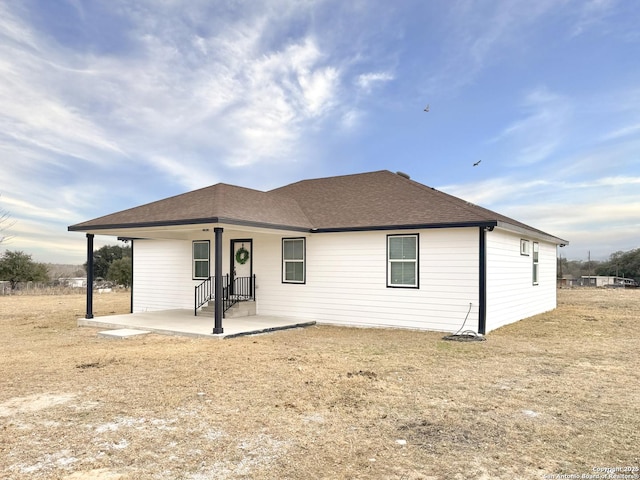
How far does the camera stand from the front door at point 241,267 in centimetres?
1353

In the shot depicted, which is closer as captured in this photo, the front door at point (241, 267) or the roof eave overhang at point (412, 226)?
the roof eave overhang at point (412, 226)

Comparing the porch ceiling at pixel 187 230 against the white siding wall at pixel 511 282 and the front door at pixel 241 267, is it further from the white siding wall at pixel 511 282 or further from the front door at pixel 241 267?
the white siding wall at pixel 511 282

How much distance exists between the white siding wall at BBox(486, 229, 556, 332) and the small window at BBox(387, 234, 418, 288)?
1720 millimetres

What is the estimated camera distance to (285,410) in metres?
4.79

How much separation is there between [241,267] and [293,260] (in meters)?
1.88

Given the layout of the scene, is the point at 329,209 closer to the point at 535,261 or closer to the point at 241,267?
the point at 241,267

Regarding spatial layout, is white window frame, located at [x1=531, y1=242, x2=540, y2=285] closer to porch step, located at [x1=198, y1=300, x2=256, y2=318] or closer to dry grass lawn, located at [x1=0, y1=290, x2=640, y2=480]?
dry grass lawn, located at [x1=0, y1=290, x2=640, y2=480]

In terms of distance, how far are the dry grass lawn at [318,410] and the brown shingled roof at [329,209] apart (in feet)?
10.0

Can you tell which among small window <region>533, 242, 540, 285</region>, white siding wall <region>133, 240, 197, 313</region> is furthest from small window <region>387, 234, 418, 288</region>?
white siding wall <region>133, 240, 197, 313</region>

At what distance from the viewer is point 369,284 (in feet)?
38.1

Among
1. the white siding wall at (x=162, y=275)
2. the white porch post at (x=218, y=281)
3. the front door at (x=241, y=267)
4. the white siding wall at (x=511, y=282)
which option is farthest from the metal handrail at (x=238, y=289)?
the white siding wall at (x=511, y=282)

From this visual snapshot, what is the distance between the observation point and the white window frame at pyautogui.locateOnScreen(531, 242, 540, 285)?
14.4 metres

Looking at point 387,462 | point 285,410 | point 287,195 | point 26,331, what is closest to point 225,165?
point 287,195

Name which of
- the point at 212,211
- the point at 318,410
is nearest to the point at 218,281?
the point at 212,211
